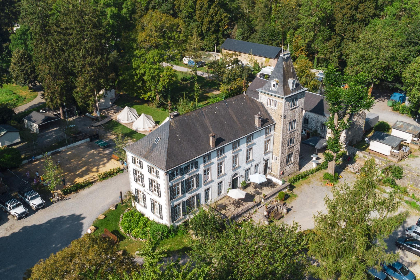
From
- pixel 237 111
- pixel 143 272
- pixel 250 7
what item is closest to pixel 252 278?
pixel 143 272

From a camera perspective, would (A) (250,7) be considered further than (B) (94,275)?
Yes

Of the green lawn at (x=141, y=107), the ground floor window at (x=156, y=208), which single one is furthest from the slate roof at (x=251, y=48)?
A: the ground floor window at (x=156, y=208)

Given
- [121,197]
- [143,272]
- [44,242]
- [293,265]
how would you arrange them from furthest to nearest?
1. [121,197]
2. [44,242]
3. [293,265]
4. [143,272]

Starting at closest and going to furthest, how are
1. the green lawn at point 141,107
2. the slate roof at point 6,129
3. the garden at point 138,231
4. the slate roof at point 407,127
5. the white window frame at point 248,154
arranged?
1. the garden at point 138,231
2. the white window frame at point 248,154
3. the slate roof at point 6,129
4. the slate roof at point 407,127
5. the green lawn at point 141,107

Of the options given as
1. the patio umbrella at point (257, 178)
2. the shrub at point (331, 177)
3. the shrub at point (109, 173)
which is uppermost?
the patio umbrella at point (257, 178)

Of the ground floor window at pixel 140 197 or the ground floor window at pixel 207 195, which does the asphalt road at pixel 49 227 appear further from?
the ground floor window at pixel 207 195

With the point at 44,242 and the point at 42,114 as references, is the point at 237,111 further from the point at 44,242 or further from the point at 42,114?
the point at 42,114

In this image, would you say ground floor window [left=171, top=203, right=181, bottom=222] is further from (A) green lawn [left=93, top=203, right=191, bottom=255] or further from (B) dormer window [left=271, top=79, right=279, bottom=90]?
(B) dormer window [left=271, top=79, right=279, bottom=90]
